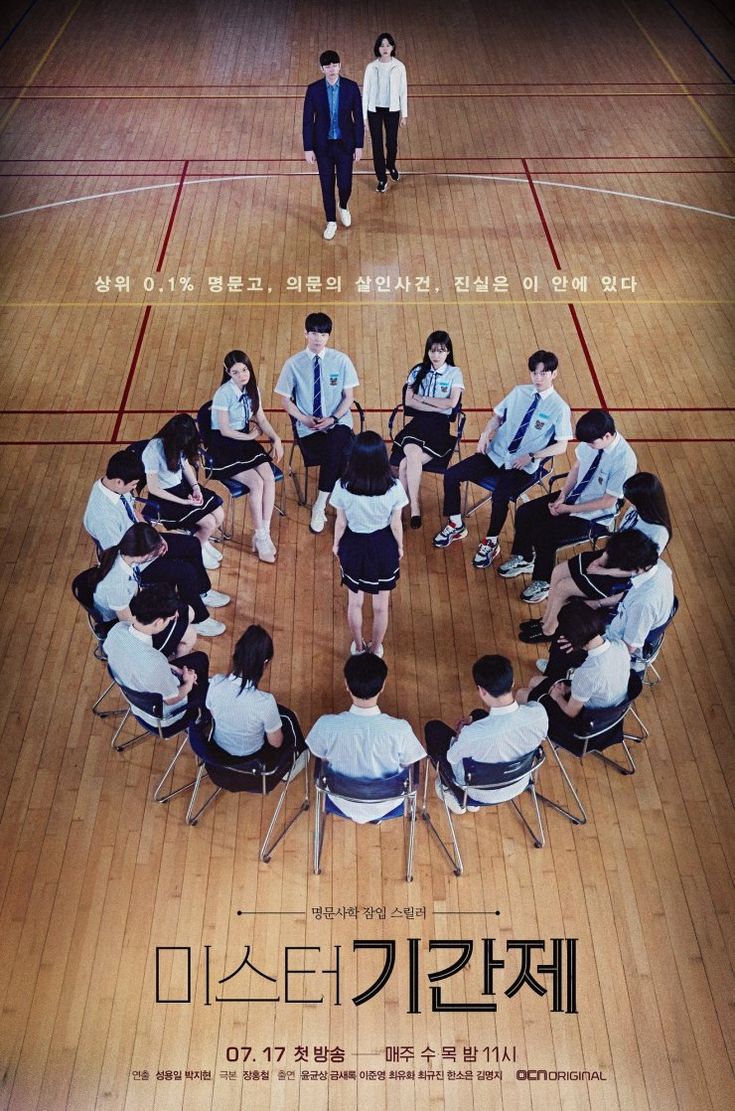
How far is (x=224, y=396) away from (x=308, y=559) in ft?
4.24

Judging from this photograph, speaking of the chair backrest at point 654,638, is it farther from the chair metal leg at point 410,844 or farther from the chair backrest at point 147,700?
the chair backrest at point 147,700

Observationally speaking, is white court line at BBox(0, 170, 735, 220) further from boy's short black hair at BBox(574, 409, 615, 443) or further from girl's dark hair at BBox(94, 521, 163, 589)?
girl's dark hair at BBox(94, 521, 163, 589)

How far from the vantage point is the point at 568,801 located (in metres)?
5.22

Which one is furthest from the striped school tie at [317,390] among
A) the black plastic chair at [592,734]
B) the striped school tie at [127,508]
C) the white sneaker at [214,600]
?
the black plastic chair at [592,734]

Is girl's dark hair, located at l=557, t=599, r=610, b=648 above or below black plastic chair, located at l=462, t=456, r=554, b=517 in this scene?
below

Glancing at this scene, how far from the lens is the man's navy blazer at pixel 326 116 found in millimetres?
9078

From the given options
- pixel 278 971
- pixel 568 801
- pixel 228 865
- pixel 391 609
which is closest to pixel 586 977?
pixel 568 801

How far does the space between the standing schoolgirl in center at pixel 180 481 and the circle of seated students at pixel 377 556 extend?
1 cm

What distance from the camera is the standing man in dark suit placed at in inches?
356

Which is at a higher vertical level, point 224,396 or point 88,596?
point 224,396

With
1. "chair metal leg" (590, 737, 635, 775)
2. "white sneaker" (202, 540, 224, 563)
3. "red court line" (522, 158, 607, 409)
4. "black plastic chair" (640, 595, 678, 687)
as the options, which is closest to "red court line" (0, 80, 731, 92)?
"red court line" (522, 158, 607, 409)

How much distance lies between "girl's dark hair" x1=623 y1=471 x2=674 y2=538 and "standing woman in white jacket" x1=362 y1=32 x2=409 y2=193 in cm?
624

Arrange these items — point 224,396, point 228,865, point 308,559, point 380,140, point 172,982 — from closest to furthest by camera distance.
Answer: point 172,982 → point 228,865 → point 224,396 → point 308,559 → point 380,140

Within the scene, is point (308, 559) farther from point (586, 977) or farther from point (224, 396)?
point (586, 977)
